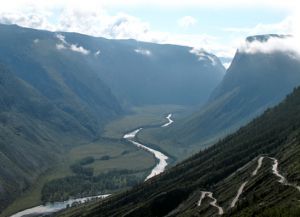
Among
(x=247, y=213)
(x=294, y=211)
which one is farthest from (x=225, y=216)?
(x=294, y=211)

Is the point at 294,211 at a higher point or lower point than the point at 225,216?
lower

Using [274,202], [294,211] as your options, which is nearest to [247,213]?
[274,202]

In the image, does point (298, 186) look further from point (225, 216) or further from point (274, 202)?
point (225, 216)

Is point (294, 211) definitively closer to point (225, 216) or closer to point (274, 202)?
point (274, 202)

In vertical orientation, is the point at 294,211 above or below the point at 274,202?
below

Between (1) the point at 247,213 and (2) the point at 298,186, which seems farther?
(2) the point at 298,186

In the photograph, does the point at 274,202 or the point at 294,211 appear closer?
the point at 294,211

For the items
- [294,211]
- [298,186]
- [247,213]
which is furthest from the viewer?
[298,186]

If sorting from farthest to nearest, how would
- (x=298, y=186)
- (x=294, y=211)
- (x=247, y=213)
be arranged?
(x=298, y=186) → (x=247, y=213) → (x=294, y=211)
